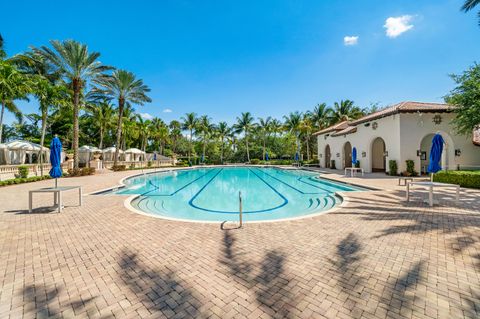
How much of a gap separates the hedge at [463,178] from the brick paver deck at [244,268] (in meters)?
7.54

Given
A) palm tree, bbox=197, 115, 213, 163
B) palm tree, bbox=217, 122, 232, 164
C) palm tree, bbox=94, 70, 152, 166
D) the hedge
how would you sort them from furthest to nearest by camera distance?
palm tree, bbox=217, 122, 232, 164 < palm tree, bbox=197, 115, 213, 163 < palm tree, bbox=94, 70, 152, 166 < the hedge

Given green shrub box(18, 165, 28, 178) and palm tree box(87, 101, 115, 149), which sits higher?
palm tree box(87, 101, 115, 149)

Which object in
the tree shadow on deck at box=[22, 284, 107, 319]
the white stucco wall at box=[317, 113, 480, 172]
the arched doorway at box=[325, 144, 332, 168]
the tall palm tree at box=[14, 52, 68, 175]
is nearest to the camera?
the tree shadow on deck at box=[22, 284, 107, 319]

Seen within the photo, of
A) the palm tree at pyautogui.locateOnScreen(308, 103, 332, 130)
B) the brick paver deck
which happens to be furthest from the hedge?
the palm tree at pyautogui.locateOnScreen(308, 103, 332, 130)

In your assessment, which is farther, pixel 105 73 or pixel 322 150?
pixel 322 150

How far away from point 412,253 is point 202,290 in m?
4.12

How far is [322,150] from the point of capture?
32.3m

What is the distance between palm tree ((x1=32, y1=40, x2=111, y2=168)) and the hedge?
29396 millimetres

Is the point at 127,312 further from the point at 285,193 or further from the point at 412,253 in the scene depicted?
the point at 285,193

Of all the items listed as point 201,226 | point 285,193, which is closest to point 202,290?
point 201,226

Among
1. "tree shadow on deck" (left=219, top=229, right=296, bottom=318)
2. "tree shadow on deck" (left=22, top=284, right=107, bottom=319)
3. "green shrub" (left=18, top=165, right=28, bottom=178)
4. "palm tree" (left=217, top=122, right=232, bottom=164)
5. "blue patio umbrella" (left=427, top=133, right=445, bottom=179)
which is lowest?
"tree shadow on deck" (left=219, top=229, right=296, bottom=318)

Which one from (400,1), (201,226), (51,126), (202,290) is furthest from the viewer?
A: (51,126)

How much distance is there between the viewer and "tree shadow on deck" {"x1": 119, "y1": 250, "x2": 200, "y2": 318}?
106 inches

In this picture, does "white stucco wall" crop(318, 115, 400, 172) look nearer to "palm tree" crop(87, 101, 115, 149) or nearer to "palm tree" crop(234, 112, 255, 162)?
"palm tree" crop(234, 112, 255, 162)
